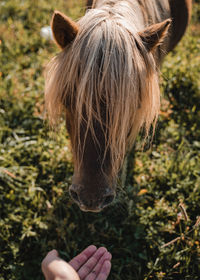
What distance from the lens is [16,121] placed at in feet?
11.0

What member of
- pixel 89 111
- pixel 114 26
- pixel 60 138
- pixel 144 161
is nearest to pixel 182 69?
pixel 144 161

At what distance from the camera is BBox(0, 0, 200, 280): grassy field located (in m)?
2.43

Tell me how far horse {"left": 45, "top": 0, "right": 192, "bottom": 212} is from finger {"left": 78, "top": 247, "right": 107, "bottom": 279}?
0.54 metres

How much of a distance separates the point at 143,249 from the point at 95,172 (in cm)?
121

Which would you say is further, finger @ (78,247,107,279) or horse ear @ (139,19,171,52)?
finger @ (78,247,107,279)

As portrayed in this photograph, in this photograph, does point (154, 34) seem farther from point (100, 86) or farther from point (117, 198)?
point (117, 198)

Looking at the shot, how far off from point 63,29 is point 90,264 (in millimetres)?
1794

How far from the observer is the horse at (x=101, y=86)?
166cm

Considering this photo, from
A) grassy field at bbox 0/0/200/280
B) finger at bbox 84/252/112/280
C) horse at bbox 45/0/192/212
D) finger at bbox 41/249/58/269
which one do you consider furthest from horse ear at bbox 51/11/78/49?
finger at bbox 84/252/112/280

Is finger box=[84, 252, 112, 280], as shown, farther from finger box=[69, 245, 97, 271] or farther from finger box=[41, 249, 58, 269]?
finger box=[41, 249, 58, 269]

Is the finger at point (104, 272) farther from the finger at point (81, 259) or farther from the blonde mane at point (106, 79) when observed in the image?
the blonde mane at point (106, 79)

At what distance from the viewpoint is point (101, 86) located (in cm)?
163

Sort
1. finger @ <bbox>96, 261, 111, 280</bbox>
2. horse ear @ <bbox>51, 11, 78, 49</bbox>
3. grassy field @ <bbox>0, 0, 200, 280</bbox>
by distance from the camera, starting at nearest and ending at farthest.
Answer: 1. horse ear @ <bbox>51, 11, 78, 49</bbox>
2. finger @ <bbox>96, 261, 111, 280</bbox>
3. grassy field @ <bbox>0, 0, 200, 280</bbox>

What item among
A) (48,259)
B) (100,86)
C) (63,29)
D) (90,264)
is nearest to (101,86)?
(100,86)
